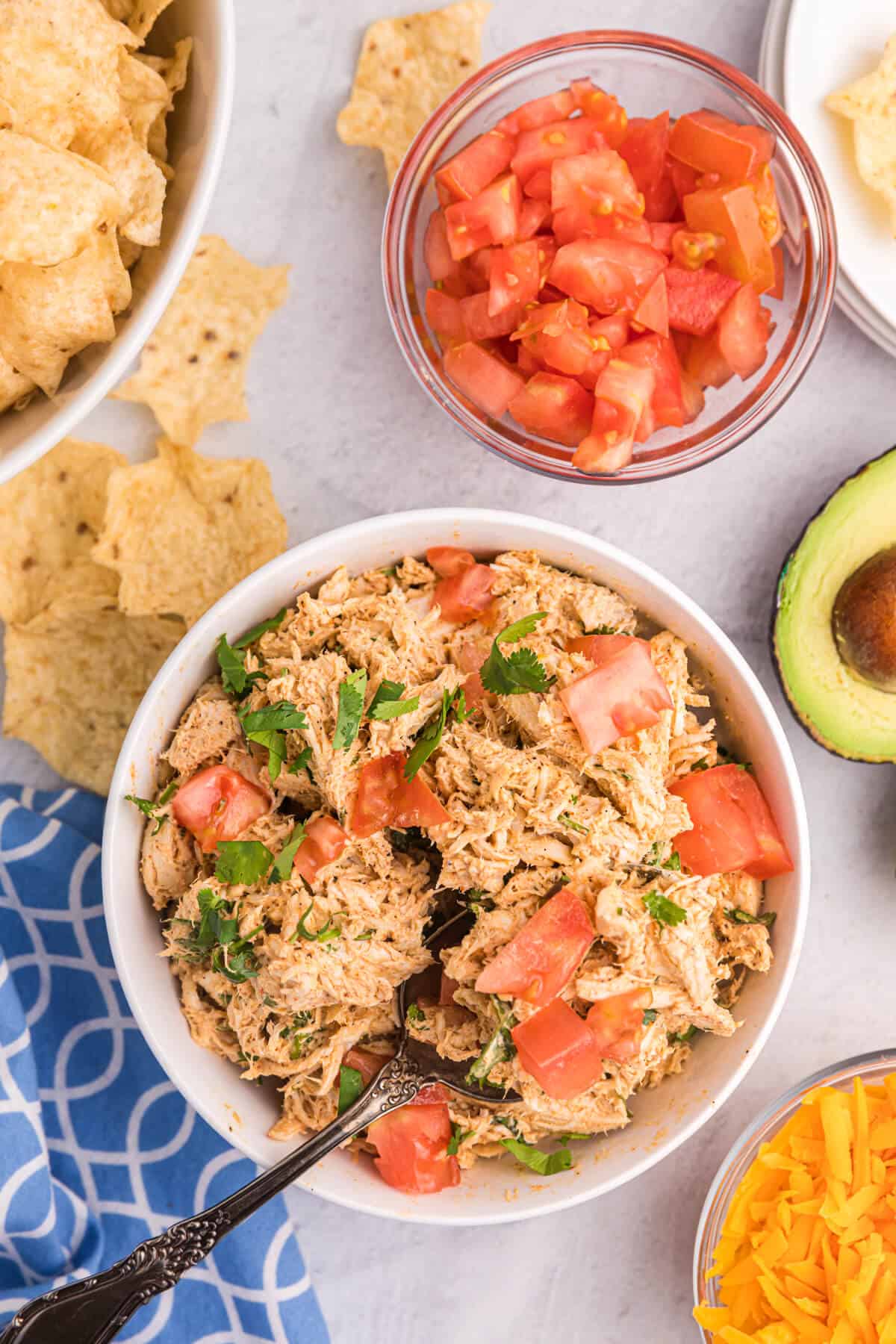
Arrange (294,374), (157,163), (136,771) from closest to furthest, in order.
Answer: (157,163), (136,771), (294,374)

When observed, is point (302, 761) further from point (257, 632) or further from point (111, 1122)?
point (111, 1122)

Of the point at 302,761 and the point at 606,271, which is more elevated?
the point at 606,271

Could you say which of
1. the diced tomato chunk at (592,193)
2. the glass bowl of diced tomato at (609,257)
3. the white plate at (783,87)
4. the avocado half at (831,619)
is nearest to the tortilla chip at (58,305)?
the glass bowl of diced tomato at (609,257)

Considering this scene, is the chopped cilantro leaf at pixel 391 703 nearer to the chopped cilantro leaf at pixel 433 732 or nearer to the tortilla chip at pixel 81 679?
the chopped cilantro leaf at pixel 433 732

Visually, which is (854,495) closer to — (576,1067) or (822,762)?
(822,762)

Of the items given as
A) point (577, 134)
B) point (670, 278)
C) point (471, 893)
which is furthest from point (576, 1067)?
point (577, 134)

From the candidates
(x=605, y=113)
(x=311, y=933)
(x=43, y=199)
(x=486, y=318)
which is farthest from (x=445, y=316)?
(x=311, y=933)
